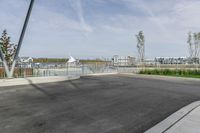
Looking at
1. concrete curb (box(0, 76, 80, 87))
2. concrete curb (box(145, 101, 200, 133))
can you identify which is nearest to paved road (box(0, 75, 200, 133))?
concrete curb (box(145, 101, 200, 133))

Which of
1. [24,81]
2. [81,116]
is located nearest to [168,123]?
[81,116]

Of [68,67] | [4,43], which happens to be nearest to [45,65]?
[68,67]

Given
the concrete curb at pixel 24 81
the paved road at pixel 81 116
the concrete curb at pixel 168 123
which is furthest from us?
the concrete curb at pixel 24 81

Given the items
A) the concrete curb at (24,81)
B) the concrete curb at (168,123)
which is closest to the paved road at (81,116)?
the concrete curb at (168,123)

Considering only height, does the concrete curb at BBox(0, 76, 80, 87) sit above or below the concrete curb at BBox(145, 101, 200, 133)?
above

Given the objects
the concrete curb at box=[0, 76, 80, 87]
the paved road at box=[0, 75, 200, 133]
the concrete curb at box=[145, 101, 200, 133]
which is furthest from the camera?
the concrete curb at box=[0, 76, 80, 87]

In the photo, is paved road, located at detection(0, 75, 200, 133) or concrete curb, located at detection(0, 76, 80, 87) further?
concrete curb, located at detection(0, 76, 80, 87)

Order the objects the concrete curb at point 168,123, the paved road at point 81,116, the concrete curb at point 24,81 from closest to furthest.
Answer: the concrete curb at point 168,123, the paved road at point 81,116, the concrete curb at point 24,81

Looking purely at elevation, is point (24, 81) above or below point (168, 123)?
above

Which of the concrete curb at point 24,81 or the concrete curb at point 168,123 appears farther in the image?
the concrete curb at point 24,81

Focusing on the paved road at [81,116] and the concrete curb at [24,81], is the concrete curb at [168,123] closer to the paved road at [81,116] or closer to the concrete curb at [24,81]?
the paved road at [81,116]

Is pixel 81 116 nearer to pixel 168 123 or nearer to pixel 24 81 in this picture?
pixel 168 123

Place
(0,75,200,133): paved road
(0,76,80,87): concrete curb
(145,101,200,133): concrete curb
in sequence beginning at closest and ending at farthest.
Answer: (145,101,200,133): concrete curb → (0,75,200,133): paved road → (0,76,80,87): concrete curb

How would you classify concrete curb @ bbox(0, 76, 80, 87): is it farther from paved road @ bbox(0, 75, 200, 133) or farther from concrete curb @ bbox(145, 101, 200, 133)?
concrete curb @ bbox(145, 101, 200, 133)
